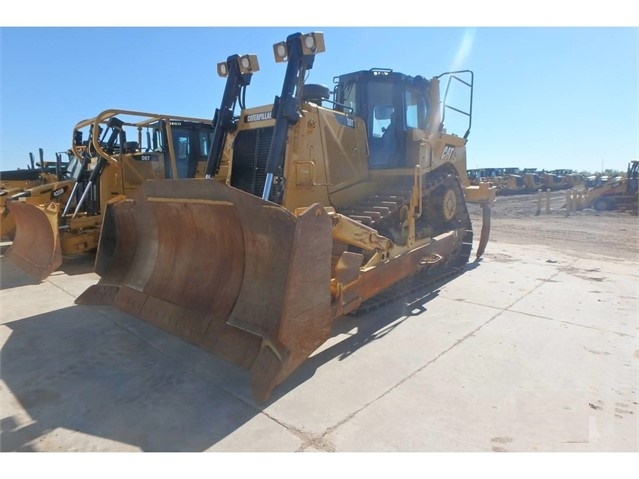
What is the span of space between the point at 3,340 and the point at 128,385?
1.98m

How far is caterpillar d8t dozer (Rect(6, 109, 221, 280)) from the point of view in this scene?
772 centimetres

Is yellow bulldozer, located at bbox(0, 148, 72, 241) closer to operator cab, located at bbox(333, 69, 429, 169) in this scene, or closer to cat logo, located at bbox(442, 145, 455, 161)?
operator cab, located at bbox(333, 69, 429, 169)

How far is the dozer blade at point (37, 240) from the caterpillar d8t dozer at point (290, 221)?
2.56 metres

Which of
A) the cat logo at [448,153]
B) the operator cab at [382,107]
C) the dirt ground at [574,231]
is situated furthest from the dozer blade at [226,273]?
the dirt ground at [574,231]

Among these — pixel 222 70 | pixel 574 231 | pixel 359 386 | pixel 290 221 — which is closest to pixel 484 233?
pixel 222 70

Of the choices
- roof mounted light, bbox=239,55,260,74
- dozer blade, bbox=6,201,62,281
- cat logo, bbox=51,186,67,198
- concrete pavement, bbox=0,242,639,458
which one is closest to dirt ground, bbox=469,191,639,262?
concrete pavement, bbox=0,242,639,458

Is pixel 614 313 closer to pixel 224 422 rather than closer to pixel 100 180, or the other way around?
pixel 224 422

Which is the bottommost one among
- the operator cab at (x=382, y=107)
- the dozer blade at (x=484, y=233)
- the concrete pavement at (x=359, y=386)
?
the concrete pavement at (x=359, y=386)

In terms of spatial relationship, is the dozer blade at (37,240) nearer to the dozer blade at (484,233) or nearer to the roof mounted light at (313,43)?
the roof mounted light at (313,43)

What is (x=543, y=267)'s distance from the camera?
7.88m

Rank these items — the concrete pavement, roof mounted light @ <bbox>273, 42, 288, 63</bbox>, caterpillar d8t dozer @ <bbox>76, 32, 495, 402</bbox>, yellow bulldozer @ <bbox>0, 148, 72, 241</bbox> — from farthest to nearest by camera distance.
Result: yellow bulldozer @ <bbox>0, 148, 72, 241</bbox> → roof mounted light @ <bbox>273, 42, 288, 63</bbox> → caterpillar d8t dozer @ <bbox>76, 32, 495, 402</bbox> → the concrete pavement

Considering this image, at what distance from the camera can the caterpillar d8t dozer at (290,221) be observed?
3246mm

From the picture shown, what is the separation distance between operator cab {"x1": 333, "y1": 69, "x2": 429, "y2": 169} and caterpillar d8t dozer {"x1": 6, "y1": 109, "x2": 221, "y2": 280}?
417 cm

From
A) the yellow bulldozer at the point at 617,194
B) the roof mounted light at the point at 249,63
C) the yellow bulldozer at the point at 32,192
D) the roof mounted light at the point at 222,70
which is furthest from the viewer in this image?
the yellow bulldozer at the point at 617,194
